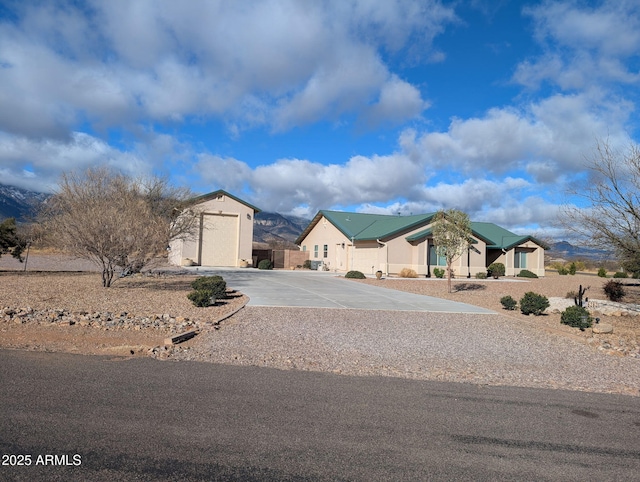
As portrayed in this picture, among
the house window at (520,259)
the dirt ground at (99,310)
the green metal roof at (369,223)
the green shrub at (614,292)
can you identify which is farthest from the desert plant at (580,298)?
the house window at (520,259)

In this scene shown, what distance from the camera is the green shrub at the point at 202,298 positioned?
14180 millimetres

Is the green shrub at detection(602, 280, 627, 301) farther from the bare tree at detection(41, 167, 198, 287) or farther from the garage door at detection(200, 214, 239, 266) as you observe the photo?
the garage door at detection(200, 214, 239, 266)

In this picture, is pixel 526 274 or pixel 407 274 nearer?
pixel 407 274

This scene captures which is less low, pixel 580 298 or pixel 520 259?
pixel 520 259

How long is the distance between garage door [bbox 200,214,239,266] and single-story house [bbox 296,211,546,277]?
6.93 m

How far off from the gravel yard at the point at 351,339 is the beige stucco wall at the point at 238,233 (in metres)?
19.4

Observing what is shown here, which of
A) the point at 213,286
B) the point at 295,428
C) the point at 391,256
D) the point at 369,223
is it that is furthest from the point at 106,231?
the point at 369,223

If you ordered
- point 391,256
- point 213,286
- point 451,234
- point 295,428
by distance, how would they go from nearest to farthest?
point 295,428
point 213,286
point 451,234
point 391,256

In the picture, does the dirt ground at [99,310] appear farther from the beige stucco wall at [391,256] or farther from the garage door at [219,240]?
the garage door at [219,240]

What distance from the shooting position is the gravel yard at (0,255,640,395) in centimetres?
837

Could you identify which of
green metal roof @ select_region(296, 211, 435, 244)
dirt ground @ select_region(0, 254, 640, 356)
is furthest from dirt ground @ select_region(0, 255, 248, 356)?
green metal roof @ select_region(296, 211, 435, 244)

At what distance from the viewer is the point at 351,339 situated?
10828 millimetres

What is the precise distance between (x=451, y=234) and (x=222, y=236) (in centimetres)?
2005

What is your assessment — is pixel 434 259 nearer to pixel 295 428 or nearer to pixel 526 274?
pixel 526 274
